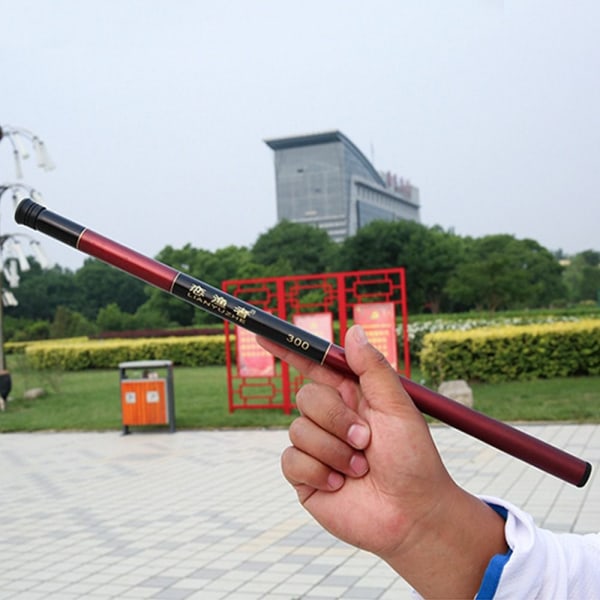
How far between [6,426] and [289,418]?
4.25m

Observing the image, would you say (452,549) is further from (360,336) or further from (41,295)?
(41,295)

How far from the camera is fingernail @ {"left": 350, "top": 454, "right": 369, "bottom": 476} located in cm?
98

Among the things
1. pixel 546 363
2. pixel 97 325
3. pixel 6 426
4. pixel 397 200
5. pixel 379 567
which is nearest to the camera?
pixel 379 567

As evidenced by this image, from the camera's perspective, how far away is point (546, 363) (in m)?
12.0

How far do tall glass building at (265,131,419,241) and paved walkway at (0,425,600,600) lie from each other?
8616cm

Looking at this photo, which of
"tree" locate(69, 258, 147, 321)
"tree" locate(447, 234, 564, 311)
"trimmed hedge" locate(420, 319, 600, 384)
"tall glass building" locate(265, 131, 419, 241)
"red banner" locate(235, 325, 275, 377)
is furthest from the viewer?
"tall glass building" locate(265, 131, 419, 241)

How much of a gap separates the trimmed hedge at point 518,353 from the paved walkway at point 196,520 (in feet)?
11.7

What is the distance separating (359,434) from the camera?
948 mm

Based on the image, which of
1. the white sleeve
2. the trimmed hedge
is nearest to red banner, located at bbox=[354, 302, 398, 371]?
the trimmed hedge

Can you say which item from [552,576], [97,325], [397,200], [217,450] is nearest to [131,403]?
[217,450]

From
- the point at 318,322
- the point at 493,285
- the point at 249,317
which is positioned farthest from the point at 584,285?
the point at 249,317

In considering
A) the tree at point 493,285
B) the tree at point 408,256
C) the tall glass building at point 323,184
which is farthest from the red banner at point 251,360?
the tall glass building at point 323,184

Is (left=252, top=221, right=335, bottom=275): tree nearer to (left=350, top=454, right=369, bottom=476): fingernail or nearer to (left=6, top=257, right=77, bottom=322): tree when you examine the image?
(left=6, top=257, right=77, bottom=322): tree

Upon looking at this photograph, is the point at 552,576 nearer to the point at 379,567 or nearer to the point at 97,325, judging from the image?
the point at 379,567
